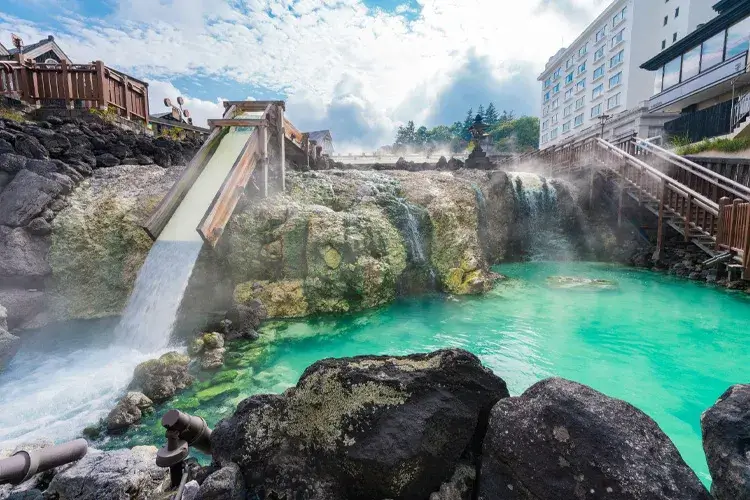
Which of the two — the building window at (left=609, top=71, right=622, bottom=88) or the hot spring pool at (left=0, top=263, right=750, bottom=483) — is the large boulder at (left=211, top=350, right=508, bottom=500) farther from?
the building window at (left=609, top=71, right=622, bottom=88)

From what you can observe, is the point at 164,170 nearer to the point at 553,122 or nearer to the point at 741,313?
the point at 741,313

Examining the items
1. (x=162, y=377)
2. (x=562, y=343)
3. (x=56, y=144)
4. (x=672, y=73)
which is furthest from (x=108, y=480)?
(x=672, y=73)

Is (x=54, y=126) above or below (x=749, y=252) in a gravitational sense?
above

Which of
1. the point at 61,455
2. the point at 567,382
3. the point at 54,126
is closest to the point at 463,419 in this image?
the point at 567,382

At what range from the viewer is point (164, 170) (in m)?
10.4

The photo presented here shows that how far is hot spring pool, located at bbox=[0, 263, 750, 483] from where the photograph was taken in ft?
17.9

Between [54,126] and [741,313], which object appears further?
[54,126]

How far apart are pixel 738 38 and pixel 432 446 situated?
2736cm

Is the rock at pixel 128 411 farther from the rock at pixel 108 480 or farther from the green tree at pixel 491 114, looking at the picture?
the green tree at pixel 491 114

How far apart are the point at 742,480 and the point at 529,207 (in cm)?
1525

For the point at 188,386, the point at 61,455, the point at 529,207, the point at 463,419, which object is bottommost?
the point at 188,386

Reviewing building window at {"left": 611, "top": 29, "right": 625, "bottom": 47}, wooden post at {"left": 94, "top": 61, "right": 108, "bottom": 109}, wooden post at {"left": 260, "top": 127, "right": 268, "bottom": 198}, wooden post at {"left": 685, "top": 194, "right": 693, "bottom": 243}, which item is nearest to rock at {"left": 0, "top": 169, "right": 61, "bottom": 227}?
wooden post at {"left": 94, "top": 61, "right": 108, "bottom": 109}

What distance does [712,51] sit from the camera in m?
20.7

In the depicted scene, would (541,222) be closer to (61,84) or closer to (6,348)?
(6,348)
